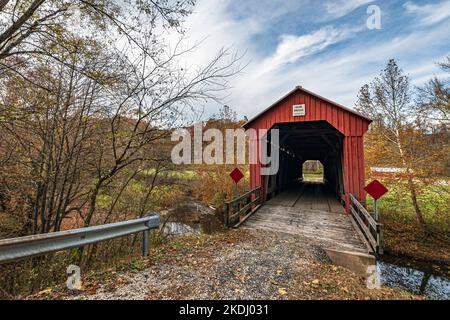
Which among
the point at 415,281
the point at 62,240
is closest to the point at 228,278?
the point at 62,240

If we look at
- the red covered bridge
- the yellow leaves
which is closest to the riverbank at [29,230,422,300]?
the yellow leaves

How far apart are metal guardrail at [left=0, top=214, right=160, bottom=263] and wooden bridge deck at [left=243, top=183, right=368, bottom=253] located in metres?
3.41

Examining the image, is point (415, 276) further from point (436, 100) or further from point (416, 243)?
point (436, 100)

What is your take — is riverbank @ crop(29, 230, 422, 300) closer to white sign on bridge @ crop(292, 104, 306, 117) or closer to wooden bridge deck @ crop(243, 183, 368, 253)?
wooden bridge deck @ crop(243, 183, 368, 253)

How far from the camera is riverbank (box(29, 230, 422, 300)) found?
8.20 ft

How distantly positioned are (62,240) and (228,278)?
2.18 metres

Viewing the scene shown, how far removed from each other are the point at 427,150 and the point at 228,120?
12.5m

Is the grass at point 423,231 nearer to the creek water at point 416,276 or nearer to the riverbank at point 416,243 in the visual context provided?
the riverbank at point 416,243

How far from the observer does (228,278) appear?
2949 millimetres

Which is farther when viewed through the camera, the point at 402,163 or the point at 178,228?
the point at 178,228

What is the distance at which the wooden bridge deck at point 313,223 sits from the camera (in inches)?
188

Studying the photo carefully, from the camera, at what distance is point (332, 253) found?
4.23 metres

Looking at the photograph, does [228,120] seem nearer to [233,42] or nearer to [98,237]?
[233,42]

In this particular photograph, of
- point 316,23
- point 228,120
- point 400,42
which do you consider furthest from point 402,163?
point 228,120
